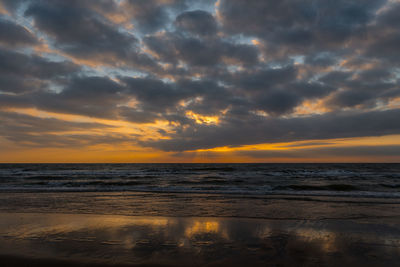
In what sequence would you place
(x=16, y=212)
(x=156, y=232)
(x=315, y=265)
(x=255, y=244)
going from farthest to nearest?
(x=16, y=212) → (x=156, y=232) → (x=255, y=244) → (x=315, y=265)

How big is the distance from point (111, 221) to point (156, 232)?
1964 millimetres

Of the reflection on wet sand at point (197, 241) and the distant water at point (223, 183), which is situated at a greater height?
the reflection on wet sand at point (197, 241)

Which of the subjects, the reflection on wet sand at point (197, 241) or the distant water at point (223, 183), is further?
the distant water at point (223, 183)

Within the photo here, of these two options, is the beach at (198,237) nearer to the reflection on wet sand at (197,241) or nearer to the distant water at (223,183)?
the reflection on wet sand at (197,241)

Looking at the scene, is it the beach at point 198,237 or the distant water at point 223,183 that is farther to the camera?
the distant water at point 223,183

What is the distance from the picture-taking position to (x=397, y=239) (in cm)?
583

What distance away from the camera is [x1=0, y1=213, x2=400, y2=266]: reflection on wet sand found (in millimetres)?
4598

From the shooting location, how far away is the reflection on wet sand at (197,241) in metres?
4.60

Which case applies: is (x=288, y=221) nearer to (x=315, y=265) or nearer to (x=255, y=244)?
(x=255, y=244)

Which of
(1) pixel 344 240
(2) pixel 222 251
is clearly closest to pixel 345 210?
(1) pixel 344 240

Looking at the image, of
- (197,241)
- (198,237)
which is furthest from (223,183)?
(197,241)

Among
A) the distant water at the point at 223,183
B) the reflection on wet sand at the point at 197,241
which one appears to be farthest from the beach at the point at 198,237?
the distant water at the point at 223,183

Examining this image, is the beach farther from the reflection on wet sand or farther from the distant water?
the distant water

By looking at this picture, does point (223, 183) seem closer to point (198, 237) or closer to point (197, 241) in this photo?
point (198, 237)
